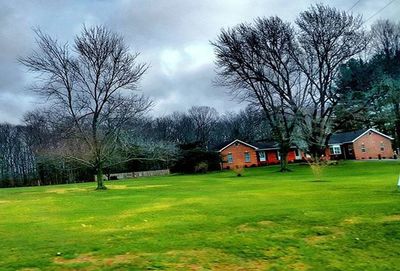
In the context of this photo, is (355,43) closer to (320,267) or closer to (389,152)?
(389,152)

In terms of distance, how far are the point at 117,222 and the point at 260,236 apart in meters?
4.39

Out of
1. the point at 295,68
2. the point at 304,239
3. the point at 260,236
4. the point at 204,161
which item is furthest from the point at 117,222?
the point at 204,161

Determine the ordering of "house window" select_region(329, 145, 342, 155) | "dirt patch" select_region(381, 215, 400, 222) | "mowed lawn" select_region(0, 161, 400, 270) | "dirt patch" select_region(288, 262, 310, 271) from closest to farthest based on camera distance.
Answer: "dirt patch" select_region(288, 262, 310, 271)
"mowed lawn" select_region(0, 161, 400, 270)
"dirt patch" select_region(381, 215, 400, 222)
"house window" select_region(329, 145, 342, 155)

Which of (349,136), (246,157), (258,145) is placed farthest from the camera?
(258,145)

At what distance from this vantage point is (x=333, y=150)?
70.1 meters

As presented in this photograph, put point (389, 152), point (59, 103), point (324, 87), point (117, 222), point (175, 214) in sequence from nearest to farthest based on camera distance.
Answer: point (117, 222)
point (175, 214)
point (59, 103)
point (324, 87)
point (389, 152)

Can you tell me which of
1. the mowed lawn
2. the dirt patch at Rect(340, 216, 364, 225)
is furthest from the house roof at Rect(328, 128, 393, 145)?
the dirt patch at Rect(340, 216, 364, 225)

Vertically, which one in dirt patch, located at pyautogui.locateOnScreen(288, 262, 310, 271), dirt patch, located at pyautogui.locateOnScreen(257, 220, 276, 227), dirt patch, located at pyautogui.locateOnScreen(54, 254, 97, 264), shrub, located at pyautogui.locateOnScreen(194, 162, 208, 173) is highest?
shrub, located at pyautogui.locateOnScreen(194, 162, 208, 173)

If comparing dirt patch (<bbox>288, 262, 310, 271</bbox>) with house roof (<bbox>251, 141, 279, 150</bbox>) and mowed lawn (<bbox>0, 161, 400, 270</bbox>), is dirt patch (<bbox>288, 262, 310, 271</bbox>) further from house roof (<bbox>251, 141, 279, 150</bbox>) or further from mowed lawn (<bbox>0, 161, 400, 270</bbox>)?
house roof (<bbox>251, 141, 279, 150</bbox>)

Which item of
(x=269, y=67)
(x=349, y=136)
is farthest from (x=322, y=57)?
(x=349, y=136)

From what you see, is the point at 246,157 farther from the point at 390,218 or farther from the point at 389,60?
the point at 390,218

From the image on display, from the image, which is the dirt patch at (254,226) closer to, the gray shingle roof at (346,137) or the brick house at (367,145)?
the brick house at (367,145)

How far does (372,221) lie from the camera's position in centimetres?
874

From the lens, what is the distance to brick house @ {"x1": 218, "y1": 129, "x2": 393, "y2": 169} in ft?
216
